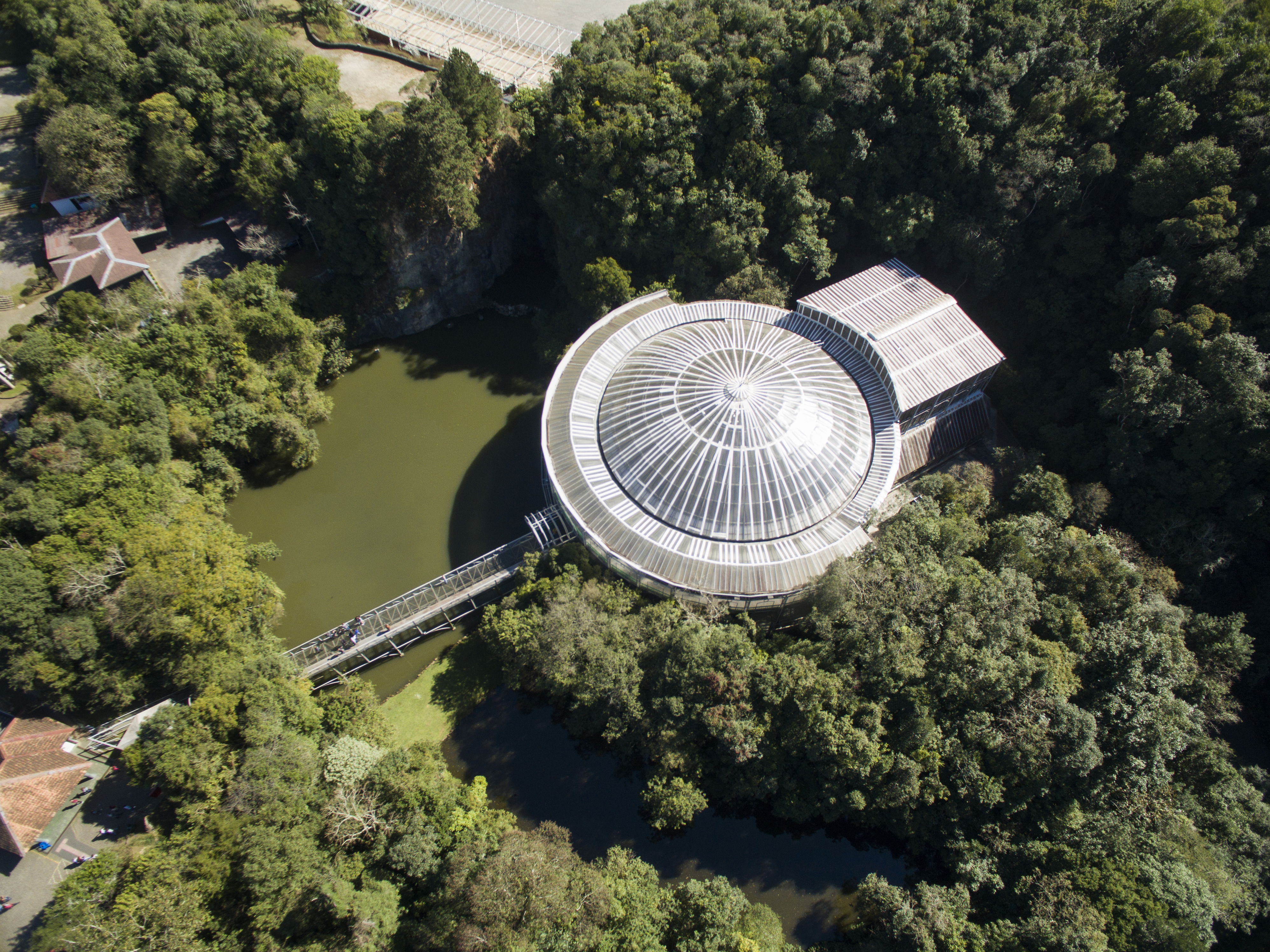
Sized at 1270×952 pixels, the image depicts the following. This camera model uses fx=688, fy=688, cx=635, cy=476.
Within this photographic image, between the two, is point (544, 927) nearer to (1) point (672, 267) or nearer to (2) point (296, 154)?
(1) point (672, 267)

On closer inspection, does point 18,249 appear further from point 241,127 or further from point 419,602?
point 419,602

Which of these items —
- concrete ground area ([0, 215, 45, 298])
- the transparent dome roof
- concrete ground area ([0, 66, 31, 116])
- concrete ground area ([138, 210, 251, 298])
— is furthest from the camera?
concrete ground area ([0, 66, 31, 116])

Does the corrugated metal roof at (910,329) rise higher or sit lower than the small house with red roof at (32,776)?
higher

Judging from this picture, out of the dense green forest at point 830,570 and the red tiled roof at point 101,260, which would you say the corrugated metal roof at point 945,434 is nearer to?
the dense green forest at point 830,570

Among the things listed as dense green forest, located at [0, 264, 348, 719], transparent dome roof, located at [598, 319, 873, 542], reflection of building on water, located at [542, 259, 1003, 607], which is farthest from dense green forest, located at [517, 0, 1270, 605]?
dense green forest, located at [0, 264, 348, 719]

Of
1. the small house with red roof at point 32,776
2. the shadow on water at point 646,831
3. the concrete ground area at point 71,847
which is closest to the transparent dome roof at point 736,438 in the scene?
the shadow on water at point 646,831

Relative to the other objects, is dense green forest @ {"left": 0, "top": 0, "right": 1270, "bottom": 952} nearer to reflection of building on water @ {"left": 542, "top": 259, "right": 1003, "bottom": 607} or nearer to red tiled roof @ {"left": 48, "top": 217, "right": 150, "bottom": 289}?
reflection of building on water @ {"left": 542, "top": 259, "right": 1003, "bottom": 607}
